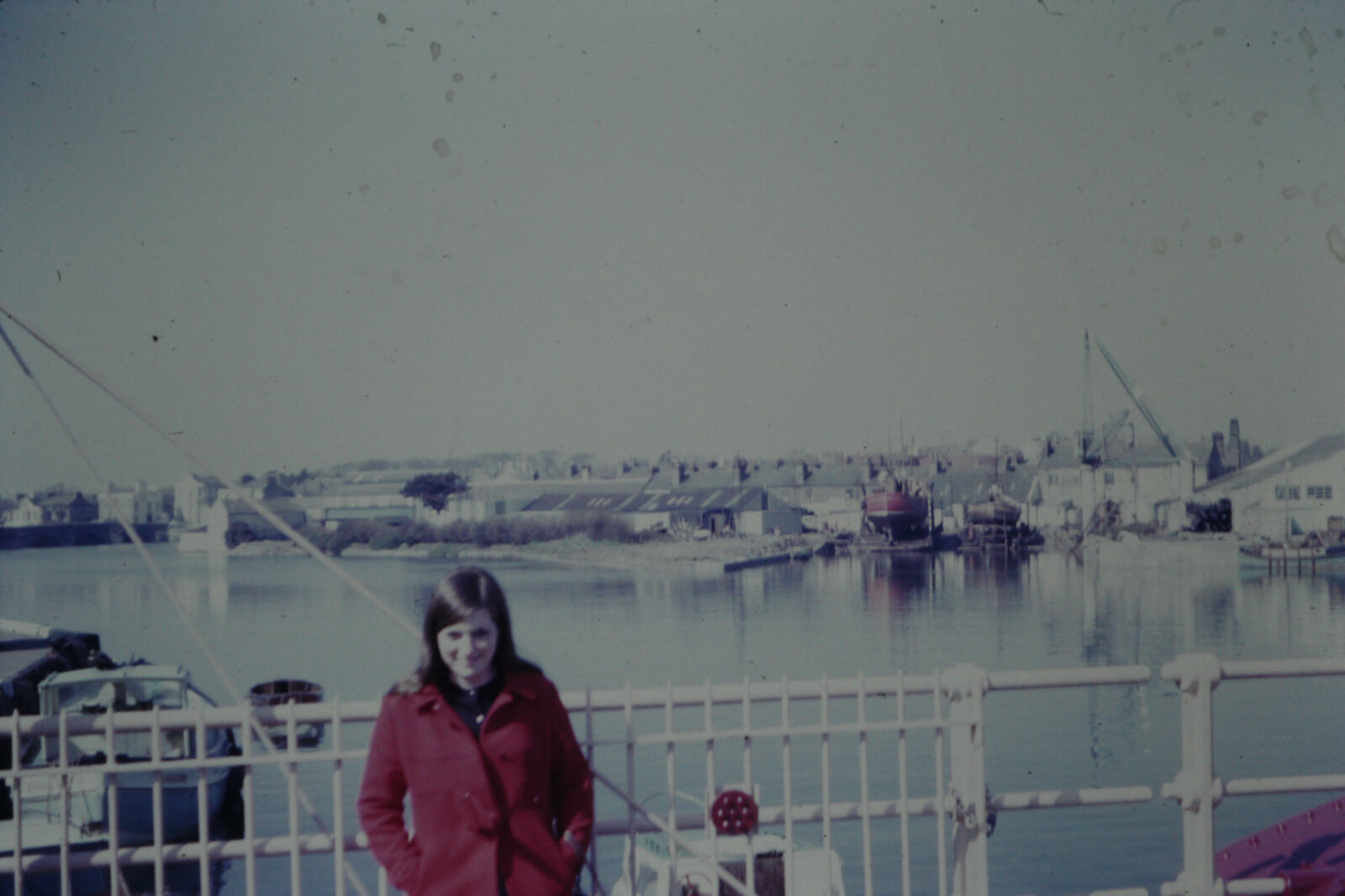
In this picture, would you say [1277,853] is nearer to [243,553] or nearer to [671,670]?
[671,670]

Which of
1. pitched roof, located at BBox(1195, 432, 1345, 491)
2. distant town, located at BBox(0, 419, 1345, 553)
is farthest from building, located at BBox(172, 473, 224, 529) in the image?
pitched roof, located at BBox(1195, 432, 1345, 491)

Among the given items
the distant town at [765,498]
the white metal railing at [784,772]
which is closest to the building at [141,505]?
the distant town at [765,498]

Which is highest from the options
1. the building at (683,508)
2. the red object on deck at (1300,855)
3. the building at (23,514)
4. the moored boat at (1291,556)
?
the building at (23,514)

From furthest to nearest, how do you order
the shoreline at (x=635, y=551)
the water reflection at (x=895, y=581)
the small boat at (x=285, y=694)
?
the water reflection at (x=895, y=581) → the shoreline at (x=635, y=551) → the small boat at (x=285, y=694)

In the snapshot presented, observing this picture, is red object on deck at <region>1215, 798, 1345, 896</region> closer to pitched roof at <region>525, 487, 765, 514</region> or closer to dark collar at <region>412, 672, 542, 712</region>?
dark collar at <region>412, 672, 542, 712</region>

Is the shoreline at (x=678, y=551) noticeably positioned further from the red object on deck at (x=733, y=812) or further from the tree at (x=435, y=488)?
the red object on deck at (x=733, y=812)

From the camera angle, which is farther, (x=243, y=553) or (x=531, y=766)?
(x=243, y=553)

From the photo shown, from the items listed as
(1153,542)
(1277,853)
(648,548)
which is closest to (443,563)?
(648,548)
